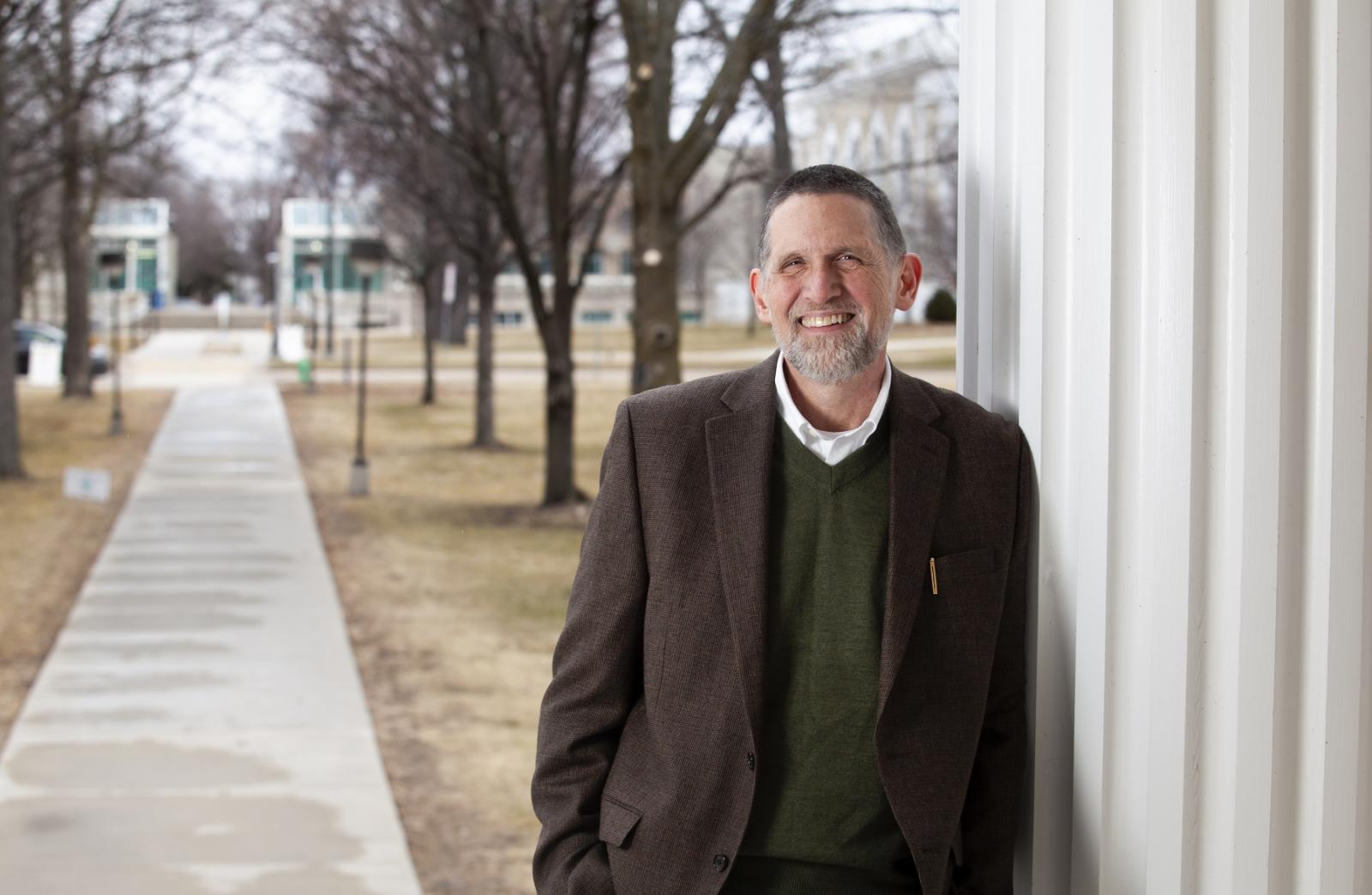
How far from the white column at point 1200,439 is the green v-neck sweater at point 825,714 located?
0.99 feet

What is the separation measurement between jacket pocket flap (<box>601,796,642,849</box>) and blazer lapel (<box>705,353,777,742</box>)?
0.28m

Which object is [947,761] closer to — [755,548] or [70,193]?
[755,548]

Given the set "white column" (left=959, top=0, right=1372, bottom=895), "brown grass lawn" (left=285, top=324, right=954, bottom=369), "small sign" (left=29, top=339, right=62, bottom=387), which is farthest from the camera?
"brown grass lawn" (left=285, top=324, right=954, bottom=369)

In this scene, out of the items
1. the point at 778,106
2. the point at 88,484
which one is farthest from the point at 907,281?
the point at 88,484

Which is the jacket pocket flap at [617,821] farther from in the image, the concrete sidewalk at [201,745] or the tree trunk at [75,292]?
the tree trunk at [75,292]

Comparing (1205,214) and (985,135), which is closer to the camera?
(1205,214)

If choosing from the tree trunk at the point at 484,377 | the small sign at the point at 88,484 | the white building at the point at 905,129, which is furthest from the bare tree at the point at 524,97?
the small sign at the point at 88,484

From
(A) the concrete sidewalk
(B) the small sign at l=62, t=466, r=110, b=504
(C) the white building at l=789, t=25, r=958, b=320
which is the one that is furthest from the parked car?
(A) the concrete sidewalk

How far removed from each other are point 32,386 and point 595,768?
36790mm

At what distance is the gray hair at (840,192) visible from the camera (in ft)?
8.22

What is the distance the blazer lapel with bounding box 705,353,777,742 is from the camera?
243cm

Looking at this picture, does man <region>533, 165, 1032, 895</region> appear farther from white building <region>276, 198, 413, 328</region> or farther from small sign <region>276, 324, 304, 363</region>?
white building <region>276, 198, 413, 328</region>

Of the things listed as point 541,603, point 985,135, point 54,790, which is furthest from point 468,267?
point 985,135

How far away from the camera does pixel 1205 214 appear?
214 centimetres
